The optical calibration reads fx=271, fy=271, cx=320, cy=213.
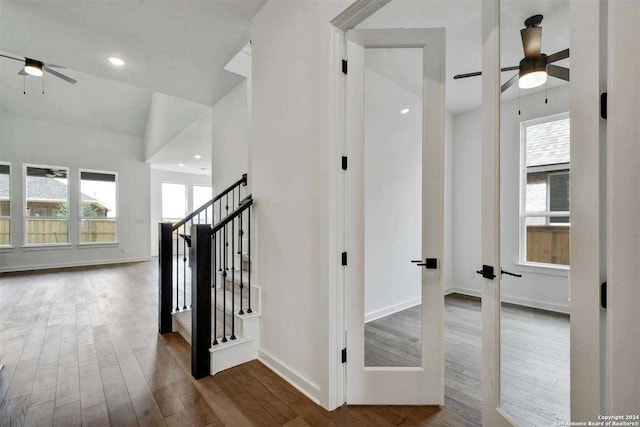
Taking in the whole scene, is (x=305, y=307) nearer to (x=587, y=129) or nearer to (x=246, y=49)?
(x=587, y=129)

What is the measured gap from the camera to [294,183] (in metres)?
2.08

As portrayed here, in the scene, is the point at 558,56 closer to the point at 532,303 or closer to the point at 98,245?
the point at 532,303

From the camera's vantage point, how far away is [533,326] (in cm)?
142

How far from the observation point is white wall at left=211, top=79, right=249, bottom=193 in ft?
13.5

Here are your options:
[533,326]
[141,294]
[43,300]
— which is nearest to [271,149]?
[533,326]

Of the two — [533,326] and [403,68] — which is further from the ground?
[403,68]

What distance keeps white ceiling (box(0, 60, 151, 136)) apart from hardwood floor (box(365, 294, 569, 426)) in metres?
8.10

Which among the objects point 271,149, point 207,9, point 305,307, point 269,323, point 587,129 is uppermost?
point 207,9

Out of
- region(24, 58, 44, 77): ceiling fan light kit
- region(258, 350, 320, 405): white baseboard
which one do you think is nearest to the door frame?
region(258, 350, 320, 405): white baseboard

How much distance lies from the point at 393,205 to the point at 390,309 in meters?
0.93

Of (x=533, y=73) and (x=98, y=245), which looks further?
(x=98, y=245)

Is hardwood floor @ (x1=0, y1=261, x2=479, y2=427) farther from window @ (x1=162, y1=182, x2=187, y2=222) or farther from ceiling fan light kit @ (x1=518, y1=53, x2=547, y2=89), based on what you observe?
window @ (x1=162, y1=182, x2=187, y2=222)

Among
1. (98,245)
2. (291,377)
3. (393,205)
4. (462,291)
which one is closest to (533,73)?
(393,205)

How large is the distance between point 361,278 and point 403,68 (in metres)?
1.60
